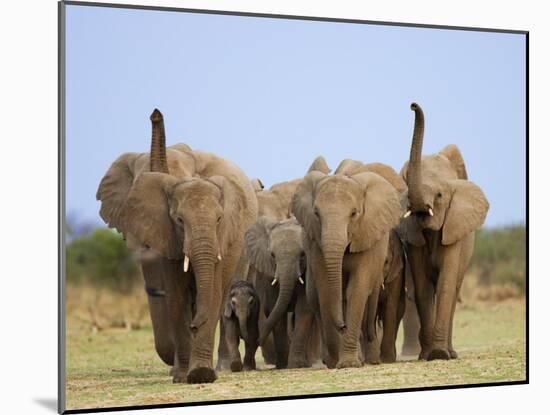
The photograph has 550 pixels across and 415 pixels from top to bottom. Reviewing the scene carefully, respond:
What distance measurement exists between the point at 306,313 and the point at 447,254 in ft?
3.99

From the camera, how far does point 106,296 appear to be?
1426 centimetres

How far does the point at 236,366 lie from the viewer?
46.8 ft

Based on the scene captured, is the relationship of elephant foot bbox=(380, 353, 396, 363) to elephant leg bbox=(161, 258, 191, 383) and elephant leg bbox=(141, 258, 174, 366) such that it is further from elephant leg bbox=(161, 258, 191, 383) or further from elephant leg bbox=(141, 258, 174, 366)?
elephant leg bbox=(161, 258, 191, 383)

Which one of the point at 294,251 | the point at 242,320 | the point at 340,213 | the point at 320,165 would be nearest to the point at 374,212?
the point at 340,213

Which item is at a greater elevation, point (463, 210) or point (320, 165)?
point (320, 165)

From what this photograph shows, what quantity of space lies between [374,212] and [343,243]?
1.67 ft

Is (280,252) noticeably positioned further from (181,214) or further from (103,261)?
(181,214)

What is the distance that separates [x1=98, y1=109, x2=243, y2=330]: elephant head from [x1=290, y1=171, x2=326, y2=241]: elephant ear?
33.8 inches

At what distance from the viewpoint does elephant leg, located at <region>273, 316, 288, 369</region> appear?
14.7m

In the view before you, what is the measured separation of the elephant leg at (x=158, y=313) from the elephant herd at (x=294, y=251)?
0.04 feet

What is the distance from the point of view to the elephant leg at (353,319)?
13742 millimetres

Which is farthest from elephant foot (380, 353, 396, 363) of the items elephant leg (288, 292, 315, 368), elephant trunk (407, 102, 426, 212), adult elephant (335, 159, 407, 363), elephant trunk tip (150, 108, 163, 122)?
elephant trunk tip (150, 108, 163, 122)

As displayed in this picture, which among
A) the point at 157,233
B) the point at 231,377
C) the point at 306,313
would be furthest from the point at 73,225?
the point at 306,313

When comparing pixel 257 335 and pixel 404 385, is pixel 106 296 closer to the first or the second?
pixel 257 335
